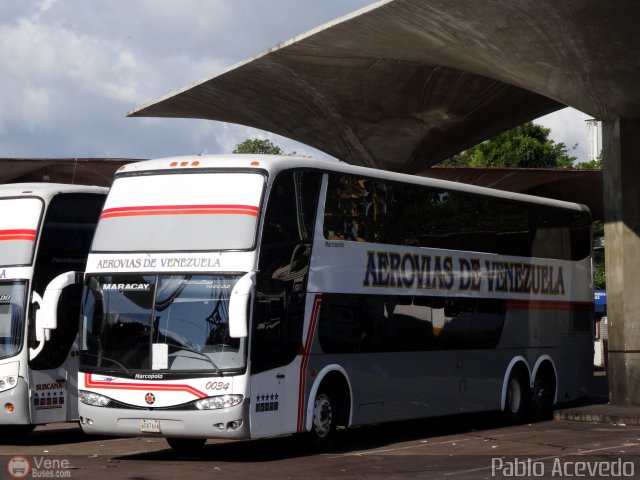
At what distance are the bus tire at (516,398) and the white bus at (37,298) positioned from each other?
24.3 ft

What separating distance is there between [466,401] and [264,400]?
5526 millimetres

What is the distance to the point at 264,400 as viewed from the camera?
14172 mm

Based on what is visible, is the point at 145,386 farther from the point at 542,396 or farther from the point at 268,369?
the point at 542,396

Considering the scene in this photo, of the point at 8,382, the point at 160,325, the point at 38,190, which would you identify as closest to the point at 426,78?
the point at 38,190

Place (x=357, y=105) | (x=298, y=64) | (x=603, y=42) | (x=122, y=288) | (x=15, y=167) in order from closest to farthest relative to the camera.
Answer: (x=122, y=288) → (x=603, y=42) → (x=298, y=64) → (x=357, y=105) → (x=15, y=167)

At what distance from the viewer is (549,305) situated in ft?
69.0

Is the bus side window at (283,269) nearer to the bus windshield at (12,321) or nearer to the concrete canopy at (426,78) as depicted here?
the concrete canopy at (426,78)

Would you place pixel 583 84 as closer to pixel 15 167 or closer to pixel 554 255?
pixel 554 255

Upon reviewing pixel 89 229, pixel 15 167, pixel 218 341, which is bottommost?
pixel 218 341

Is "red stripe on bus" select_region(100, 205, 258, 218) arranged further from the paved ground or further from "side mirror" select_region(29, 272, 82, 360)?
the paved ground

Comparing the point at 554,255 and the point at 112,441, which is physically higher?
the point at 554,255

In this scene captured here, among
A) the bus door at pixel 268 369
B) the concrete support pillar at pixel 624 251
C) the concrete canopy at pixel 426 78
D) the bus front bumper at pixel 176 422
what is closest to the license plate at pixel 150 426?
the bus front bumper at pixel 176 422

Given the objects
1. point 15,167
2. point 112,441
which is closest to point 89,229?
point 112,441

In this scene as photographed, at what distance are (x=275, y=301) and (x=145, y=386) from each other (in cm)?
189
